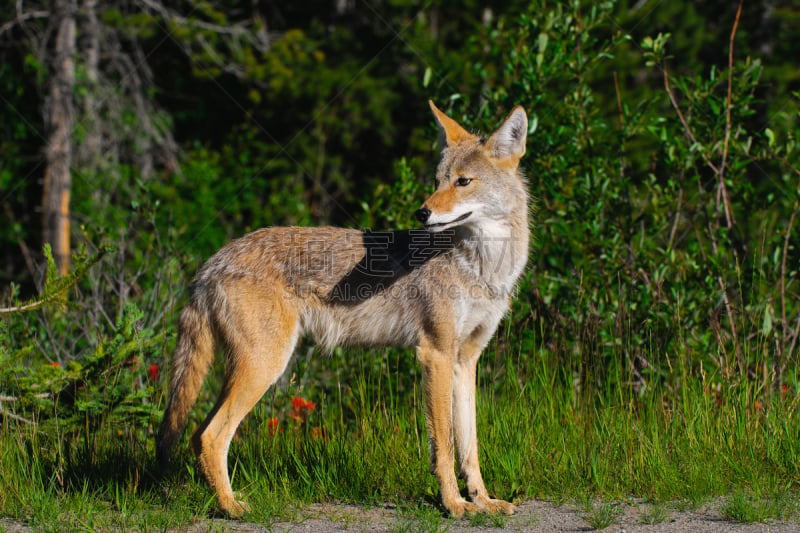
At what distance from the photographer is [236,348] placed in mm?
5043

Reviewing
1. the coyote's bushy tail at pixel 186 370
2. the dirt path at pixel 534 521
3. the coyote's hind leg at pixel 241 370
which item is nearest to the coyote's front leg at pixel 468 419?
the dirt path at pixel 534 521

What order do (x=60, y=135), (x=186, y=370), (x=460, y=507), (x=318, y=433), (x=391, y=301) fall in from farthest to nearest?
(x=60, y=135)
(x=318, y=433)
(x=391, y=301)
(x=186, y=370)
(x=460, y=507)

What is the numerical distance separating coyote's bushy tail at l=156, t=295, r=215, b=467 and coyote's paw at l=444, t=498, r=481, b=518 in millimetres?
1759

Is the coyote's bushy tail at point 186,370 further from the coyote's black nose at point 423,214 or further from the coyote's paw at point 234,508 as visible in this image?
the coyote's black nose at point 423,214

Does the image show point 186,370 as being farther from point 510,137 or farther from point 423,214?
point 510,137

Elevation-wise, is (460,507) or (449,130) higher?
(449,130)

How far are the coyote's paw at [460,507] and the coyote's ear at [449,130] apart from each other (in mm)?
2414

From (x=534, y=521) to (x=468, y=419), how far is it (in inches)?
33.4

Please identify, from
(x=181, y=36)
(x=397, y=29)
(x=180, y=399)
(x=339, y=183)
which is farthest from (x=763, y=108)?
(x=180, y=399)

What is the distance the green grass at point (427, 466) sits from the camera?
4.64 metres

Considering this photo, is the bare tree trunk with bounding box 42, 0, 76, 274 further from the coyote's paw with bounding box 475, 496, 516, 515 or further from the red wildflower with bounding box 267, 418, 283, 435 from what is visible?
the coyote's paw with bounding box 475, 496, 516, 515

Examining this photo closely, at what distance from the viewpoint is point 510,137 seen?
17.4 ft

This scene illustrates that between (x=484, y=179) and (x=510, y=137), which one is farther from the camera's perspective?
(x=510, y=137)

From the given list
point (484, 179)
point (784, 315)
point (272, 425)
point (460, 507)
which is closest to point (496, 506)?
point (460, 507)
